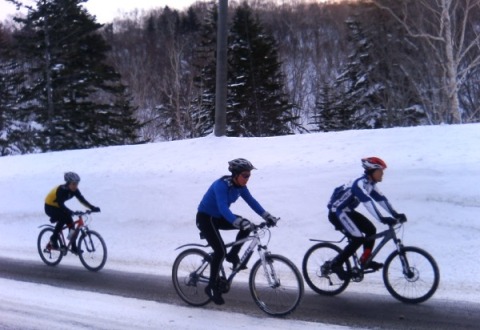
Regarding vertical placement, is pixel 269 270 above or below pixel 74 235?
above

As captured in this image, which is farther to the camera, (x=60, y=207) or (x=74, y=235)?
(x=60, y=207)

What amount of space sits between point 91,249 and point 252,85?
24818mm

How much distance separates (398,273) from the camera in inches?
294

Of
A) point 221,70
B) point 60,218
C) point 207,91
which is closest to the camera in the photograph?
point 60,218

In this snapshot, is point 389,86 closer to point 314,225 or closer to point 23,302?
point 314,225

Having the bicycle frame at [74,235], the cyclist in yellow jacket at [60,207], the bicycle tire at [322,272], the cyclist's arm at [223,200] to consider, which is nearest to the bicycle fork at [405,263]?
the bicycle tire at [322,272]

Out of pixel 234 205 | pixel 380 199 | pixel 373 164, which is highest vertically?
pixel 373 164

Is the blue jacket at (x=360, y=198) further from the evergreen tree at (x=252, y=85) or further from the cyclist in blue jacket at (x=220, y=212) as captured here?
the evergreen tree at (x=252, y=85)

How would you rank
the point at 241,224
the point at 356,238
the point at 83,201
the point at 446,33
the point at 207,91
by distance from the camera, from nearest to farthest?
1. the point at 241,224
2. the point at 356,238
3. the point at 83,201
4. the point at 446,33
5. the point at 207,91

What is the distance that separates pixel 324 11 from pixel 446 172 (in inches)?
2738

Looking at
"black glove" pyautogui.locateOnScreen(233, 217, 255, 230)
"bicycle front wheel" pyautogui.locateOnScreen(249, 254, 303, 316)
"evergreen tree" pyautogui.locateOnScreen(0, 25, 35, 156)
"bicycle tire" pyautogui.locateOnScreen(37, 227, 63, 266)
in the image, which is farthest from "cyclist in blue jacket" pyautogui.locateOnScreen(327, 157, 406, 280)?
"evergreen tree" pyautogui.locateOnScreen(0, 25, 35, 156)

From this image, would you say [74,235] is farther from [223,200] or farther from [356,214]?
[356,214]

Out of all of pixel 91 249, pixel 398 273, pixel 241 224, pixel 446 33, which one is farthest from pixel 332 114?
pixel 241 224

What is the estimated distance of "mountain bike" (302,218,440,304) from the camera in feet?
23.9
